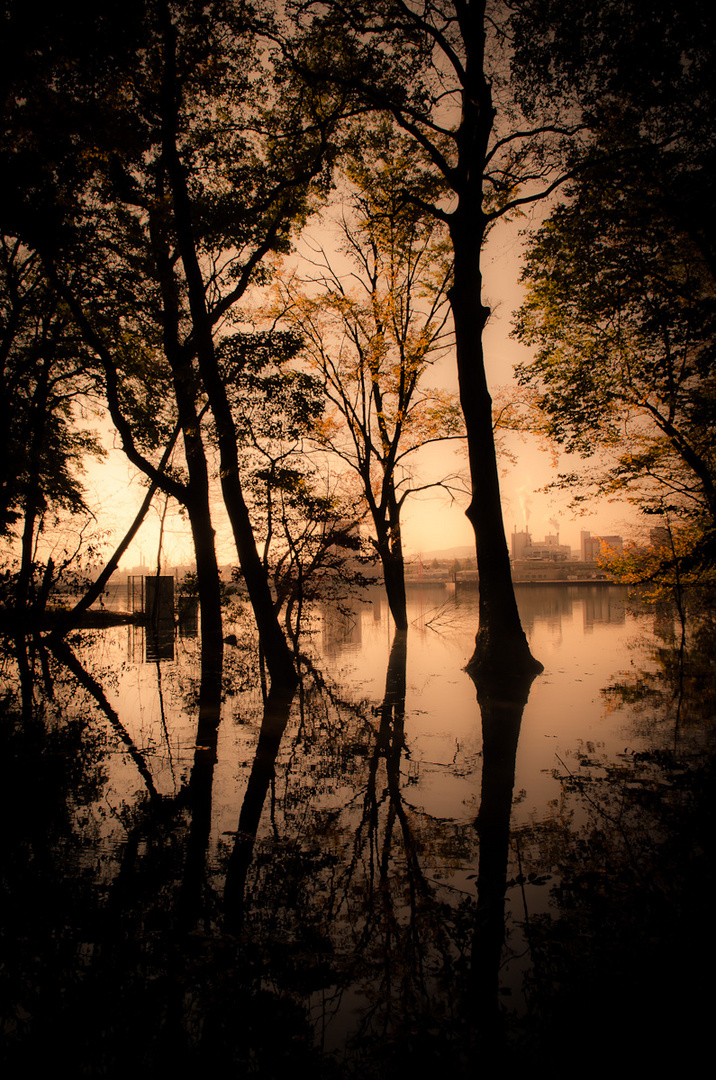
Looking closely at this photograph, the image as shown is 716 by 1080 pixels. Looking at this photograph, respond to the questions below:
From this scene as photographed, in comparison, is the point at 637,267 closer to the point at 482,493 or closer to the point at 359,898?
the point at 482,493

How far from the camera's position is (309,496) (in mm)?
13539

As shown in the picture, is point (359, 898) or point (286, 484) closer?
point (359, 898)

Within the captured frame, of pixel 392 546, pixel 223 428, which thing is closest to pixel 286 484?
pixel 223 428

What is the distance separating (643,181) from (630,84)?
2.73m

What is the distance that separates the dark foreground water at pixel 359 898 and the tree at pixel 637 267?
368 inches

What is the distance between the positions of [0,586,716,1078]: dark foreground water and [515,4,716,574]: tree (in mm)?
9346

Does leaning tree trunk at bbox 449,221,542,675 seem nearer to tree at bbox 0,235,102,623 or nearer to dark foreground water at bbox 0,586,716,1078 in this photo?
dark foreground water at bbox 0,586,716,1078

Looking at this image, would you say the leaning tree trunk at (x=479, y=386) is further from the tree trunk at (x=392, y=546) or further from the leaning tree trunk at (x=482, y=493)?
the tree trunk at (x=392, y=546)

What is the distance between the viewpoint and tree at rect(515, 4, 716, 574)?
10.2 metres

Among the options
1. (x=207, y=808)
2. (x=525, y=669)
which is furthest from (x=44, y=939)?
(x=525, y=669)

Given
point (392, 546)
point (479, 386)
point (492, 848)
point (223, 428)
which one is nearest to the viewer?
point (492, 848)

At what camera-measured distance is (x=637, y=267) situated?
574 inches

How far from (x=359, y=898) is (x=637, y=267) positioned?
16.2 metres

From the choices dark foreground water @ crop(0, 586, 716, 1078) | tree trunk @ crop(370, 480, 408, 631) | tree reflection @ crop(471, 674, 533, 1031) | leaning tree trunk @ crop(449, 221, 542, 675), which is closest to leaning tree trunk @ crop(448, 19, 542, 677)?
leaning tree trunk @ crop(449, 221, 542, 675)
